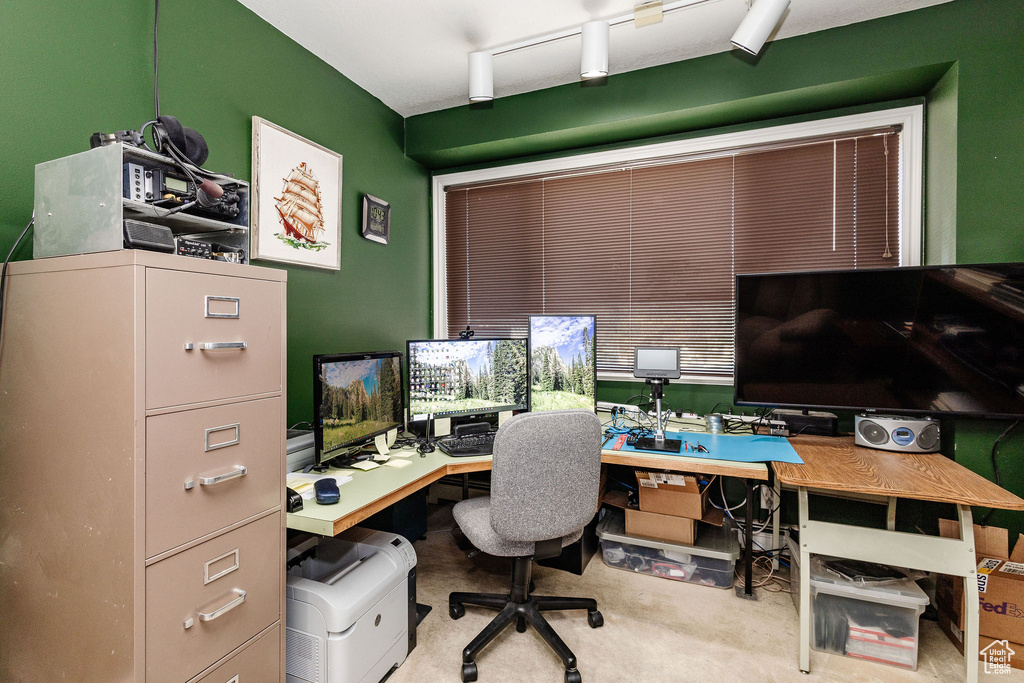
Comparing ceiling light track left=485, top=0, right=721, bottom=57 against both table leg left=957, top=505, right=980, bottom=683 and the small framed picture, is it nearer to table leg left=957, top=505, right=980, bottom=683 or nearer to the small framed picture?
the small framed picture

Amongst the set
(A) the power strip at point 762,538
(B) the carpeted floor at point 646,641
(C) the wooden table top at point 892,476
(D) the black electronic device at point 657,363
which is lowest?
(B) the carpeted floor at point 646,641

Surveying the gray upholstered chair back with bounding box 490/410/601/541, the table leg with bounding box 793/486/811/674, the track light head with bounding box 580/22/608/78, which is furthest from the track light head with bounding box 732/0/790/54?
the table leg with bounding box 793/486/811/674

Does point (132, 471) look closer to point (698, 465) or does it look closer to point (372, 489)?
point (372, 489)

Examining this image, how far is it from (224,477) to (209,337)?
375mm

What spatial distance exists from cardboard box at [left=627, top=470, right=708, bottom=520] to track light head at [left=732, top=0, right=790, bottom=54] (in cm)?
199

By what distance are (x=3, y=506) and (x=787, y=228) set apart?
3.37m

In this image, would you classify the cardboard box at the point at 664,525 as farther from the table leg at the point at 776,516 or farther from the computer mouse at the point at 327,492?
the computer mouse at the point at 327,492

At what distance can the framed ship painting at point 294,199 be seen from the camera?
200 centimetres

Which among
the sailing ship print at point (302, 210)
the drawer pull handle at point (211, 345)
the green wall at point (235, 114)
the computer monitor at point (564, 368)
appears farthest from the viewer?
the computer monitor at point (564, 368)

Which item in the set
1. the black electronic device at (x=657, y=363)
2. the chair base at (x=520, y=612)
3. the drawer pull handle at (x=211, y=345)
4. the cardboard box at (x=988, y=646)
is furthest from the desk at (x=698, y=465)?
the drawer pull handle at (x=211, y=345)

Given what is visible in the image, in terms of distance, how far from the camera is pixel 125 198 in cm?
114

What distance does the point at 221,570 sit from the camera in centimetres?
121

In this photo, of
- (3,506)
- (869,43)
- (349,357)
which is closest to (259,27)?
(349,357)

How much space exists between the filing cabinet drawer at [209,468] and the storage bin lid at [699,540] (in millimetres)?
1745
